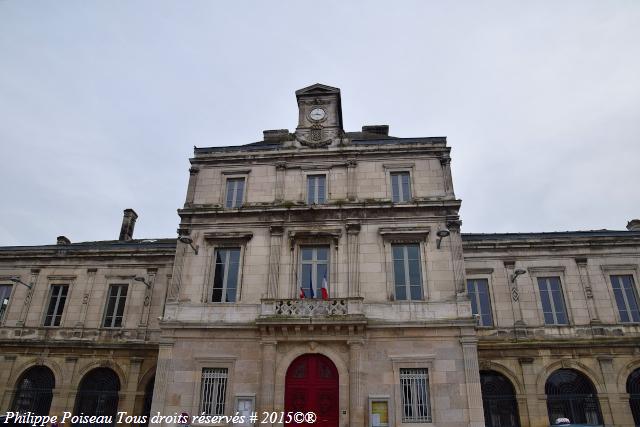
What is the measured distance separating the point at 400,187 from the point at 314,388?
8.46 m

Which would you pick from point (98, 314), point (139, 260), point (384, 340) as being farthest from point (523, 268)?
point (98, 314)

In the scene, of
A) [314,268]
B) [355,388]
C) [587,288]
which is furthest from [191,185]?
[587,288]

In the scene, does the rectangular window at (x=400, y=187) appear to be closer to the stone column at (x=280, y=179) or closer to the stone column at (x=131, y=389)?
the stone column at (x=280, y=179)

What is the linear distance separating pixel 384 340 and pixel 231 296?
596 centimetres

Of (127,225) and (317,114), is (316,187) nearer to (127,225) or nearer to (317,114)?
(317,114)

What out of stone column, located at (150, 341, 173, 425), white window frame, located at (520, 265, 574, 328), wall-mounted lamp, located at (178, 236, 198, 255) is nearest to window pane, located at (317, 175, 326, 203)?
wall-mounted lamp, located at (178, 236, 198, 255)

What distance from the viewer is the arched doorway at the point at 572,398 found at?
18.8m

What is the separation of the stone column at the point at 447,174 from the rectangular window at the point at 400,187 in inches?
57.2

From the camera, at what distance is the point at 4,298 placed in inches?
912

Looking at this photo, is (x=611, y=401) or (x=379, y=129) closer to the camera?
(x=611, y=401)

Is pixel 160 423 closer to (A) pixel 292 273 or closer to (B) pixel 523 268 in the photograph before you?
(A) pixel 292 273

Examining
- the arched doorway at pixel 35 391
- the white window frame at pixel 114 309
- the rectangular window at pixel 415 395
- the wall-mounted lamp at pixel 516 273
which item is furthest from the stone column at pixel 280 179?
the arched doorway at pixel 35 391

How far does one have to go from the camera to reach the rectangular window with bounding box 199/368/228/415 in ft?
49.8

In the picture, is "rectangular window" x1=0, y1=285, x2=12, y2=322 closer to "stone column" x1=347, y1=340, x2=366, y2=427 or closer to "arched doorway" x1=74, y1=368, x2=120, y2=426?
"arched doorway" x1=74, y1=368, x2=120, y2=426
